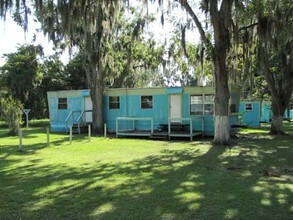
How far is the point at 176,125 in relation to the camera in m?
18.4

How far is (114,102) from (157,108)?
2826mm

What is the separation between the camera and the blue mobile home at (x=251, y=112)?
94.5 ft

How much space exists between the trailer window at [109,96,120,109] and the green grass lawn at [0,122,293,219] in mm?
8996

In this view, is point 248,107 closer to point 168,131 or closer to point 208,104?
point 208,104

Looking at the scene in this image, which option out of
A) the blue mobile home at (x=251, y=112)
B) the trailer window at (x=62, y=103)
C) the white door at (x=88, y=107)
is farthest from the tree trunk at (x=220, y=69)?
the blue mobile home at (x=251, y=112)

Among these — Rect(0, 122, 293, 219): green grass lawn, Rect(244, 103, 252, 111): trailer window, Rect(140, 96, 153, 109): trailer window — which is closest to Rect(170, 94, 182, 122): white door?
Rect(140, 96, 153, 109): trailer window

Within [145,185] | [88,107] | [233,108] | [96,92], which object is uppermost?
[96,92]

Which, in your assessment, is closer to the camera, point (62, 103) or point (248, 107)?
point (62, 103)

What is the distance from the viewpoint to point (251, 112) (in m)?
29.2

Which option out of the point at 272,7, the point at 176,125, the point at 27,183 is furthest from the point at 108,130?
the point at 27,183

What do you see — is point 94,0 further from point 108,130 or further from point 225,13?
point 108,130

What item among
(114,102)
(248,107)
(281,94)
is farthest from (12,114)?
(248,107)

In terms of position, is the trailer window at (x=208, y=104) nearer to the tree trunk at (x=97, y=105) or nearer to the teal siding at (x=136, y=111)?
the teal siding at (x=136, y=111)

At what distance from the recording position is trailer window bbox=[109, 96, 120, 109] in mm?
20594
